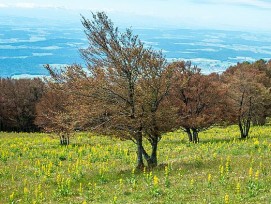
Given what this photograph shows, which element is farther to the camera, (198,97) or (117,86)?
(198,97)

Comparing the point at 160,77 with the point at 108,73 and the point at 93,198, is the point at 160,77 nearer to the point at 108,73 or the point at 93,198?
the point at 108,73

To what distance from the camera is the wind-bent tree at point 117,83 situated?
19969 mm

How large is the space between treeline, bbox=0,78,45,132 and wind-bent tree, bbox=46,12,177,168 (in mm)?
57146

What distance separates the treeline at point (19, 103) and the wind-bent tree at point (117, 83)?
5715 centimetres

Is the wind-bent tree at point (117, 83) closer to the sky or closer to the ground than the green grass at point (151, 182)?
closer to the sky

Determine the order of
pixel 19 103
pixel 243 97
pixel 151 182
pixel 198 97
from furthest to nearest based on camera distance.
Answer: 1. pixel 19 103
2. pixel 243 97
3. pixel 198 97
4. pixel 151 182

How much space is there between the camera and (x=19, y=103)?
252 ft

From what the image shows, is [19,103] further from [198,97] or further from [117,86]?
[117,86]

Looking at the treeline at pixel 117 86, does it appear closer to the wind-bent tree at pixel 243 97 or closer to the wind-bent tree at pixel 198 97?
the wind-bent tree at pixel 198 97

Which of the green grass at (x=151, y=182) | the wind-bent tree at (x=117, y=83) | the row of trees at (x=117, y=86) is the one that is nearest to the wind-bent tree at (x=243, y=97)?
the green grass at (x=151, y=182)

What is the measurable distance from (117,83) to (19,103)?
60.7 m

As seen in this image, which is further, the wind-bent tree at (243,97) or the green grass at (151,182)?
the wind-bent tree at (243,97)

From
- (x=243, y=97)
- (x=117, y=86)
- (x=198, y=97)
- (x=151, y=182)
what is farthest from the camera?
(x=243, y=97)

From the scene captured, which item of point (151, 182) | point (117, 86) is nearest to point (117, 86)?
point (117, 86)
